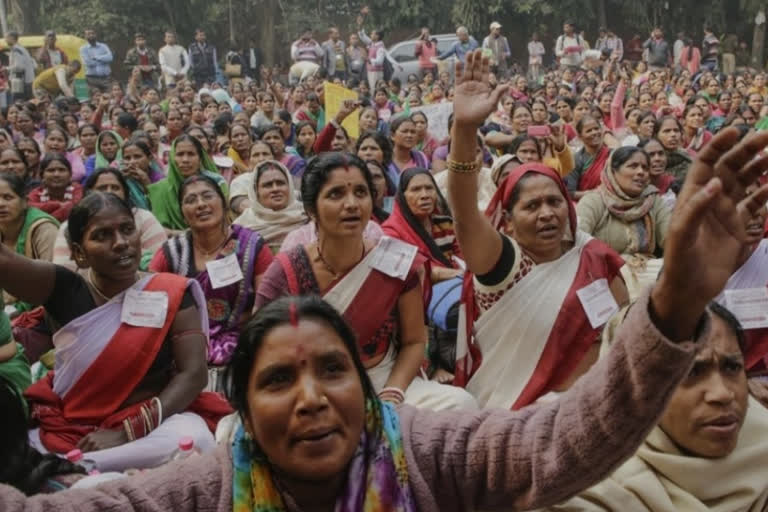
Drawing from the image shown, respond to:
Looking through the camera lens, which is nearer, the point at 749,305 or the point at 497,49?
the point at 749,305

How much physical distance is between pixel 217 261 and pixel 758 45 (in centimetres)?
1965

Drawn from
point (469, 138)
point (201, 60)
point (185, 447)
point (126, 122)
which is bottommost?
point (185, 447)

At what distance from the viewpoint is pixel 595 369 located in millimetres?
1204

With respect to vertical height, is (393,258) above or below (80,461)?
above

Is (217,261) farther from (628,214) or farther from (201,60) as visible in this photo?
(201,60)

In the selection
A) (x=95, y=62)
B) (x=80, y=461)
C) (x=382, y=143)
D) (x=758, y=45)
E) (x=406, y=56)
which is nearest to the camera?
(x=80, y=461)

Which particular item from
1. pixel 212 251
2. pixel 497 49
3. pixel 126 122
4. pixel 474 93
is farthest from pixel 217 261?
pixel 497 49

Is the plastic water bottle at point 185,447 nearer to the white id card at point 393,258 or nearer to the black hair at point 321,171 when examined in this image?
the white id card at point 393,258

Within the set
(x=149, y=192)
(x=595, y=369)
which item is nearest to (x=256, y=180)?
(x=149, y=192)

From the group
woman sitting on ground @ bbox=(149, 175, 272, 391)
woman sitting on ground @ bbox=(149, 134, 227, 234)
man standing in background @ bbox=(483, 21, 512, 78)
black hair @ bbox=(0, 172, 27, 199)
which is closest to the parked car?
man standing in background @ bbox=(483, 21, 512, 78)

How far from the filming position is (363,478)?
1356mm

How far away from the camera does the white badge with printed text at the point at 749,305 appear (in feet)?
9.62

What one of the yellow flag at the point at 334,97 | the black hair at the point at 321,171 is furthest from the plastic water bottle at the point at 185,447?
the yellow flag at the point at 334,97

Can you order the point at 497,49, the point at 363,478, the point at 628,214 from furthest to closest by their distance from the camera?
the point at 497,49 → the point at 628,214 → the point at 363,478
